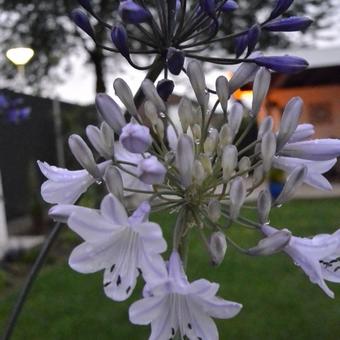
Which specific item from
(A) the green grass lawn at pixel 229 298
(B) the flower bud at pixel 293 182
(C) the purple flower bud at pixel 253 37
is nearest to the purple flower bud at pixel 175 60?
(C) the purple flower bud at pixel 253 37

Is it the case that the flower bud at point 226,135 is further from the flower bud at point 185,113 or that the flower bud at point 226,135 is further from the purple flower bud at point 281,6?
the purple flower bud at point 281,6

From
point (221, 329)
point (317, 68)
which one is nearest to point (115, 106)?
point (221, 329)

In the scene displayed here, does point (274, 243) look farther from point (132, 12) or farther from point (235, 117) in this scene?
point (132, 12)

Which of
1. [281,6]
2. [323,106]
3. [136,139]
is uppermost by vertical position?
[281,6]

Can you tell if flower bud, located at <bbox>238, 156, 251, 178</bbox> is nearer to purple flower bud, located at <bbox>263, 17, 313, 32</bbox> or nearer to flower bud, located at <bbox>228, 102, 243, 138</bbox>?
flower bud, located at <bbox>228, 102, 243, 138</bbox>

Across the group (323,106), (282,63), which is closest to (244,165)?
(282,63)

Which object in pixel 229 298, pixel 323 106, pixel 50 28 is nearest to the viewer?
pixel 229 298

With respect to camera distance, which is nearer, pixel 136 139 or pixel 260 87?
pixel 136 139

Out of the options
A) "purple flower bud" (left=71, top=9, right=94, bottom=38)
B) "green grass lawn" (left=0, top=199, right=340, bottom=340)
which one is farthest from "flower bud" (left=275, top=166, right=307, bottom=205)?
"green grass lawn" (left=0, top=199, right=340, bottom=340)
